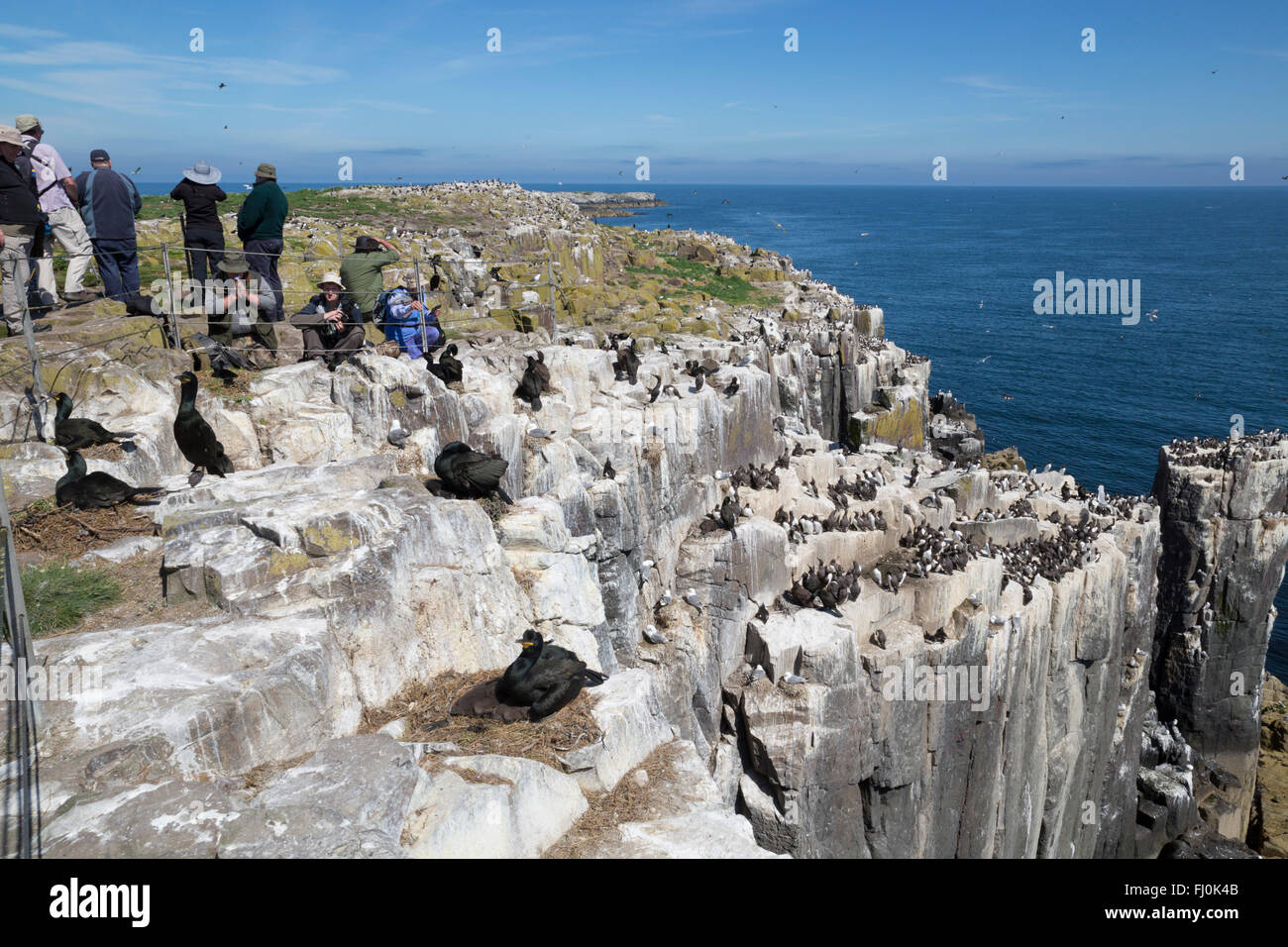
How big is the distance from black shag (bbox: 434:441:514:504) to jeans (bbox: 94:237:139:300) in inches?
300

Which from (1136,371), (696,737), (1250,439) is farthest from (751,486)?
(1136,371)

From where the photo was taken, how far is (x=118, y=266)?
15461mm

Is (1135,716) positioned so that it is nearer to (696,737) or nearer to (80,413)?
(696,737)

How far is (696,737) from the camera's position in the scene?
16.0 meters

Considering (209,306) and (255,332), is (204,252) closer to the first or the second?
(209,306)

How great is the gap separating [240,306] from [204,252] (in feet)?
4.18

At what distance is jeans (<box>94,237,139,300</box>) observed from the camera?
15.0 m

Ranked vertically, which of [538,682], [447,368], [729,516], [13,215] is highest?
[13,215]

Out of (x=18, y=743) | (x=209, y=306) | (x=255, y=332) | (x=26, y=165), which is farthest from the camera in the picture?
(x=255, y=332)

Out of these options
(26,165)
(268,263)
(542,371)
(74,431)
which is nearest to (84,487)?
(74,431)

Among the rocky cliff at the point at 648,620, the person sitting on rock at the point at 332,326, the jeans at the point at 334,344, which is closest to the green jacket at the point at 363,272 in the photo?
the person sitting on rock at the point at 332,326

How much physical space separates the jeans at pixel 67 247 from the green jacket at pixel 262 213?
2560 mm

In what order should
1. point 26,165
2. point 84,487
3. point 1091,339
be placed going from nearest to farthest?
point 84,487, point 26,165, point 1091,339

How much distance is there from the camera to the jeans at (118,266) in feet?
49.4
